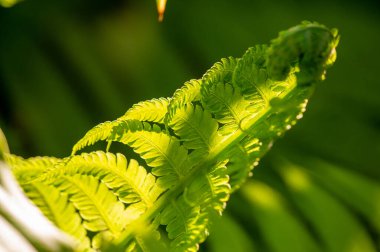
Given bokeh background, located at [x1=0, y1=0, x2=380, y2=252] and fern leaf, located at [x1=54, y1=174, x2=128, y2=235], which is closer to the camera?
fern leaf, located at [x1=54, y1=174, x2=128, y2=235]

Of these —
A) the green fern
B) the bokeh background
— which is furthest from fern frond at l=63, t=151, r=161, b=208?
the bokeh background

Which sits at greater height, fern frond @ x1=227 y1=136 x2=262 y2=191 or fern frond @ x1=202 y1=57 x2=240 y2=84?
fern frond @ x1=202 y1=57 x2=240 y2=84

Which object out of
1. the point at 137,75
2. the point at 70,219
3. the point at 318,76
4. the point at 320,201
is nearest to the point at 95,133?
the point at 70,219

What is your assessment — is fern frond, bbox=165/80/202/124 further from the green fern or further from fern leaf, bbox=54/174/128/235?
fern leaf, bbox=54/174/128/235

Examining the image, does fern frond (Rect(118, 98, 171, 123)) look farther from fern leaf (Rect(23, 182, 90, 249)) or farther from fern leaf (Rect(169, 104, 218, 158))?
fern leaf (Rect(23, 182, 90, 249))

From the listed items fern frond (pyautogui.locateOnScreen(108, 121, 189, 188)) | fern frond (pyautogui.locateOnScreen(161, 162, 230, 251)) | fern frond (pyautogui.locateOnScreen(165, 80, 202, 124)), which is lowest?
fern frond (pyautogui.locateOnScreen(161, 162, 230, 251))

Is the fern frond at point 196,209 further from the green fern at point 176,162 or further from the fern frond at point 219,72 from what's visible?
the fern frond at point 219,72

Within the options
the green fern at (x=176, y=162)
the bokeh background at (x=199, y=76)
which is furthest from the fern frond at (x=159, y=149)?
the bokeh background at (x=199, y=76)

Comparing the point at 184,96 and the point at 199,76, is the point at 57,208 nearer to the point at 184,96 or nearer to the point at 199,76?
the point at 184,96
